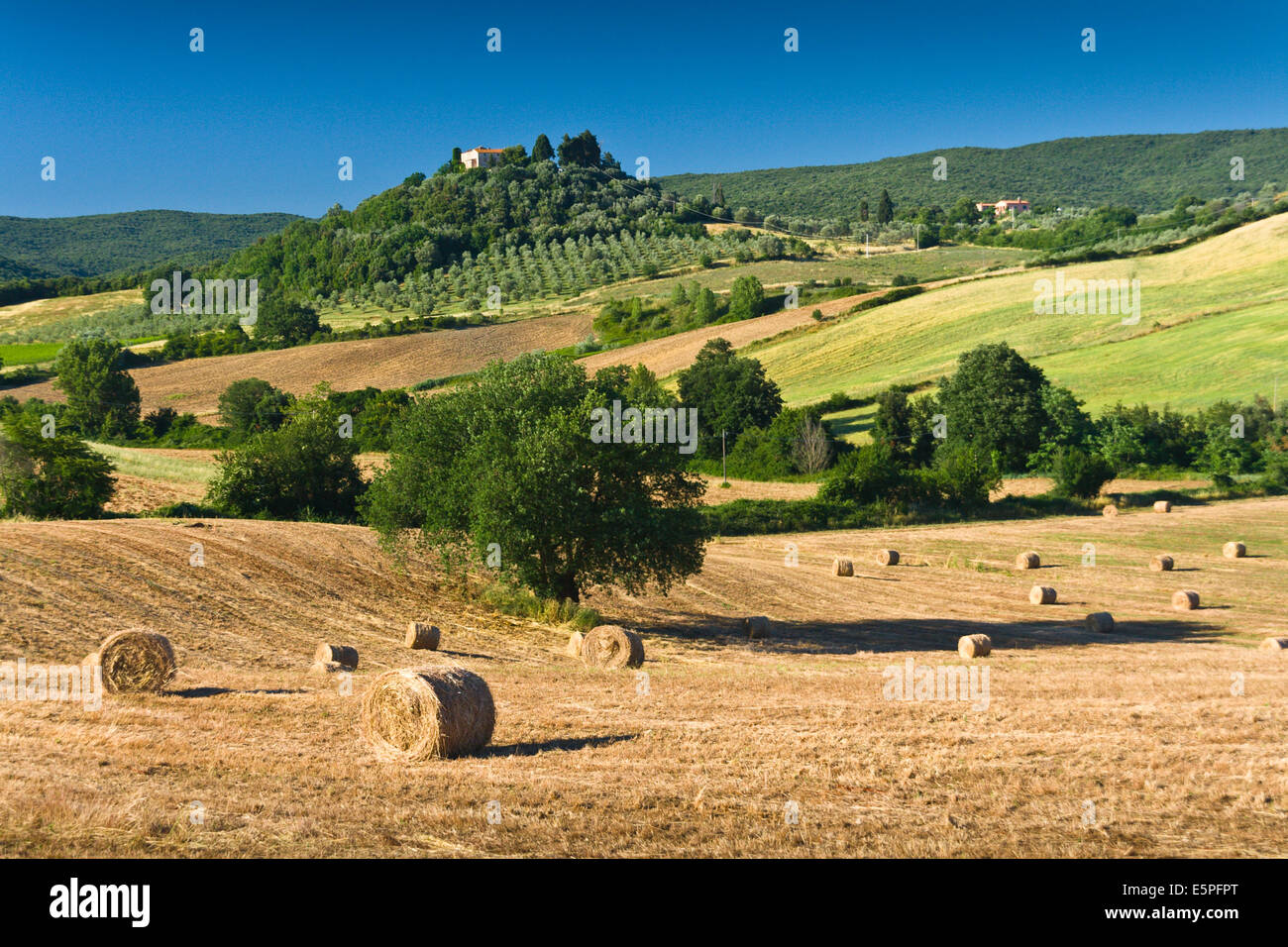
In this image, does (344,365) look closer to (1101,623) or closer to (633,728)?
(1101,623)

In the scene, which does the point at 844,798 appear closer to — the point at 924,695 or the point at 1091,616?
the point at 924,695

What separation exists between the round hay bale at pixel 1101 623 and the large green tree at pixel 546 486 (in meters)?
11.8

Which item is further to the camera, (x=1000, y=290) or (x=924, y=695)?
(x=1000, y=290)

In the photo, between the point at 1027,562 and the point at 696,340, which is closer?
the point at 1027,562

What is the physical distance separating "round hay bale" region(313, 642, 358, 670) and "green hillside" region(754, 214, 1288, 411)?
60788 mm

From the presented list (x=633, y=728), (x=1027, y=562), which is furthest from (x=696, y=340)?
(x=633, y=728)

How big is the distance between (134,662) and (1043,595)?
27.0 meters

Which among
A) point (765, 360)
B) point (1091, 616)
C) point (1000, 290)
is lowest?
point (1091, 616)

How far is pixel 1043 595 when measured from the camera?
3222 cm

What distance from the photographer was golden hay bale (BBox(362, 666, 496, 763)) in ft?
40.1
